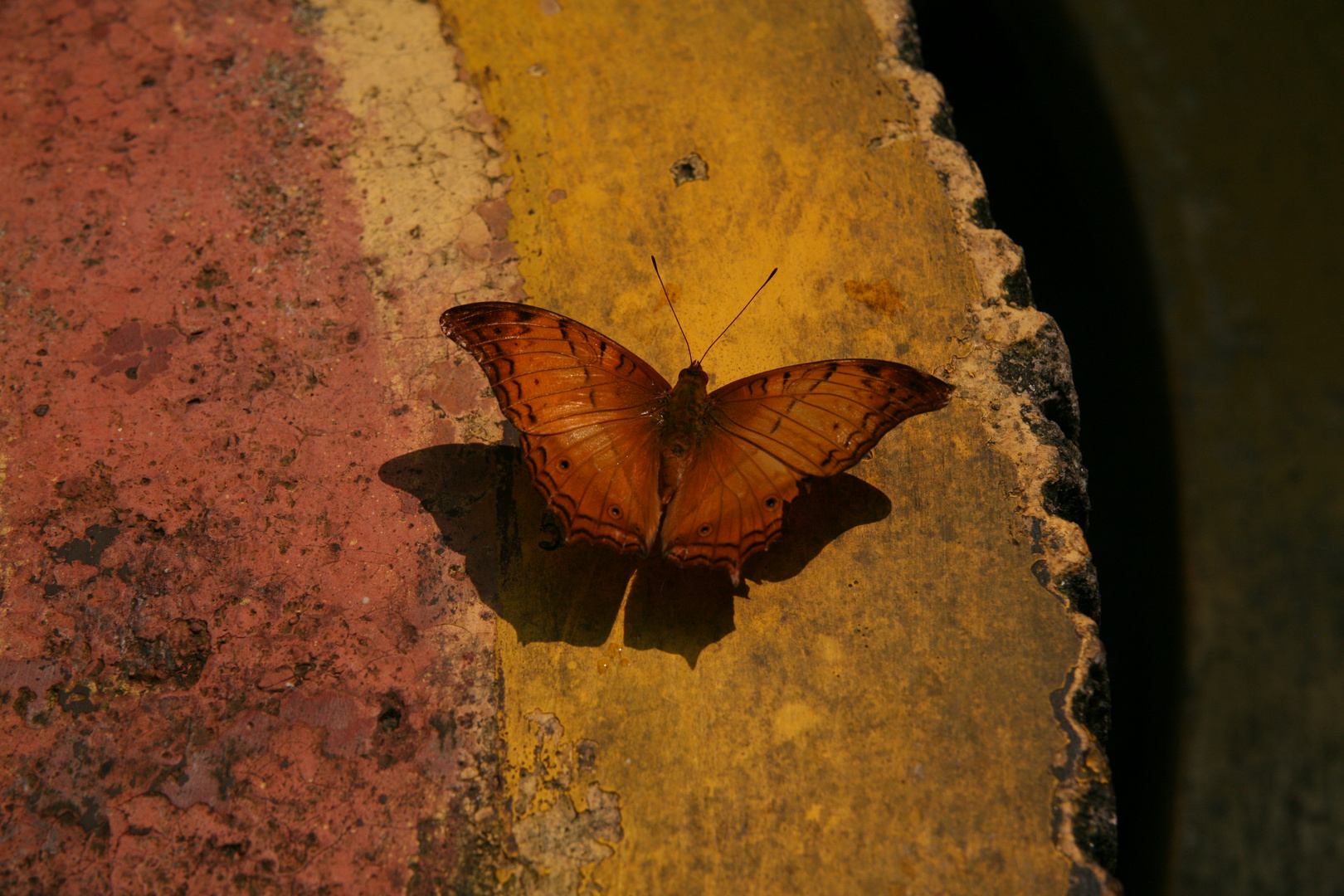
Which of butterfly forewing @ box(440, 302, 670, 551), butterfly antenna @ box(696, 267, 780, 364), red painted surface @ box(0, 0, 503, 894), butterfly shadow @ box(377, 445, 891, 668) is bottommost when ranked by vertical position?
red painted surface @ box(0, 0, 503, 894)

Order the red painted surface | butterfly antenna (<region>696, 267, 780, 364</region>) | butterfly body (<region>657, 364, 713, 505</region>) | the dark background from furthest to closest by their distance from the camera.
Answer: the dark background → butterfly antenna (<region>696, 267, 780, 364</region>) → butterfly body (<region>657, 364, 713, 505</region>) → the red painted surface

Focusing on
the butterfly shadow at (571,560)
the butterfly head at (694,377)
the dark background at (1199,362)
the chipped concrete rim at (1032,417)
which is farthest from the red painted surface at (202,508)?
the dark background at (1199,362)

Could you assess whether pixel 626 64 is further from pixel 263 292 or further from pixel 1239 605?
pixel 1239 605

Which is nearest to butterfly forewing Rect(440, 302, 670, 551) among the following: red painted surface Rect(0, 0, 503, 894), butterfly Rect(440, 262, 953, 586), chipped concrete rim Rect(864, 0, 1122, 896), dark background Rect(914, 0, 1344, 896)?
butterfly Rect(440, 262, 953, 586)

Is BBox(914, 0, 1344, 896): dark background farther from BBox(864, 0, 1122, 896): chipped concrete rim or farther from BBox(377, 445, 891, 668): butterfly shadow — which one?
BBox(377, 445, 891, 668): butterfly shadow

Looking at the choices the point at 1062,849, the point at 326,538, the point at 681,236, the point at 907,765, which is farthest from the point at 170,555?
the point at 1062,849
